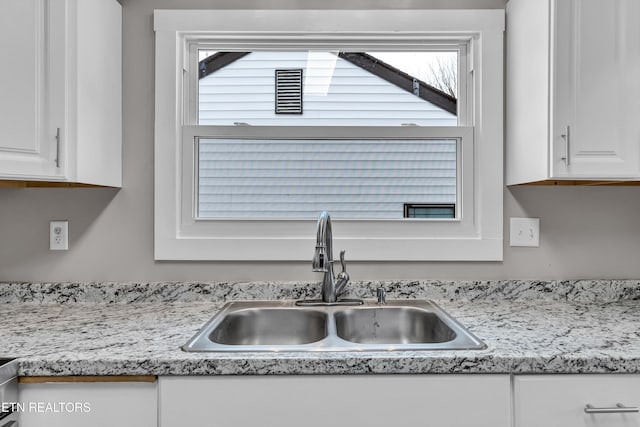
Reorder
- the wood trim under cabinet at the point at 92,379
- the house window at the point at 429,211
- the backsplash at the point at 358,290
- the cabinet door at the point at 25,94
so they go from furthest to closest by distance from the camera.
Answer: the house window at the point at 429,211, the backsplash at the point at 358,290, the cabinet door at the point at 25,94, the wood trim under cabinet at the point at 92,379

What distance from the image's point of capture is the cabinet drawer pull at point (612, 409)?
3.34 feet

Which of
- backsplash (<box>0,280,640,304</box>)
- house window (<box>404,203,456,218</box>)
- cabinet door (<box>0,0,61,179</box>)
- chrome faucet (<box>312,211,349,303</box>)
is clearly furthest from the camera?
house window (<box>404,203,456,218</box>)

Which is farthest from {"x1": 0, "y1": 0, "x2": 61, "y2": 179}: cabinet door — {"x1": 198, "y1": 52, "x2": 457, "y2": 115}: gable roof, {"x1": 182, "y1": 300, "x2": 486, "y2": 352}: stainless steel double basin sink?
{"x1": 182, "y1": 300, "x2": 486, "y2": 352}: stainless steel double basin sink

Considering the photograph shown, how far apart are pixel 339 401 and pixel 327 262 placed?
58 centimetres

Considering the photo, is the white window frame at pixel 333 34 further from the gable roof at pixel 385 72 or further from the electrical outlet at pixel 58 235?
the electrical outlet at pixel 58 235

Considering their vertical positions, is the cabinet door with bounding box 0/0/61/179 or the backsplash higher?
the cabinet door with bounding box 0/0/61/179

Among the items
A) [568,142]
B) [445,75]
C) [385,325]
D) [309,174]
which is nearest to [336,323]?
[385,325]

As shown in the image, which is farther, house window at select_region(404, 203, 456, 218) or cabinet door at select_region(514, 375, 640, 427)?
house window at select_region(404, 203, 456, 218)

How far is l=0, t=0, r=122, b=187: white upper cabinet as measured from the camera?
129cm

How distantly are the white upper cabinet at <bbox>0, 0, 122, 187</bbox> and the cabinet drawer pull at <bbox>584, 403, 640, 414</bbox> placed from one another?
1.55 m

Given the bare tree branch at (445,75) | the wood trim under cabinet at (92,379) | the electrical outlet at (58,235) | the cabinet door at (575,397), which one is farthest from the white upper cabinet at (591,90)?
the electrical outlet at (58,235)

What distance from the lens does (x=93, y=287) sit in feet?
5.49

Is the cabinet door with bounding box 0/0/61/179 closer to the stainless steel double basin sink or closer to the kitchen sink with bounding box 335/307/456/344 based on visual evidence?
the stainless steel double basin sink

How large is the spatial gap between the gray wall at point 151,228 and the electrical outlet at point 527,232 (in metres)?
0.02
